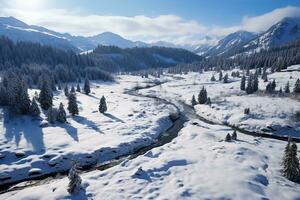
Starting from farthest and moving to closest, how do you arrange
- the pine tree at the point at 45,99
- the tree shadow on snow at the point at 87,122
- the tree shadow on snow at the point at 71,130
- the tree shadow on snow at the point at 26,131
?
1. the pine tree at the point at 45,99
2. the tree shadow on snow at the point at 87,122
3. the tree shadow on snow at the point at 71,130
4. the tree shadow on snow at the point at 26,131

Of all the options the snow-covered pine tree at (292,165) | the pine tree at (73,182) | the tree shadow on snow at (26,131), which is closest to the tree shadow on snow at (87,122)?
the tree shadow on snow at (26,131)

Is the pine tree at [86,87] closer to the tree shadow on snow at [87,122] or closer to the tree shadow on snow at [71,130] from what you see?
the tree shadow on snow at [87,122]

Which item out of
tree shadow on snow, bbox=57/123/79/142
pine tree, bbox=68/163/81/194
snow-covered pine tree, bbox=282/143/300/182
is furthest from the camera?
tree shadow on snow, bbox=57/123/79/142

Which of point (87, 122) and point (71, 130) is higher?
point (87, 122)

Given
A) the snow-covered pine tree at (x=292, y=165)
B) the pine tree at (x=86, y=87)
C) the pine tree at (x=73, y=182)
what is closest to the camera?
the pine tree at (x=73, y=182)

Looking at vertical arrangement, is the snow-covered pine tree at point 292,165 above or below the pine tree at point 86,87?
below

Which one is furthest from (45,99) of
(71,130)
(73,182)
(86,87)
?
(73,182)

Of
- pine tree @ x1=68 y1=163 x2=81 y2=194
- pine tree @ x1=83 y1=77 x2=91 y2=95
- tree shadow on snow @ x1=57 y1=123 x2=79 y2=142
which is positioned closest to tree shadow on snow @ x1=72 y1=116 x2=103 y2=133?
tree shadow on snow @ x1=57 y1=123 x2=79 y2=142

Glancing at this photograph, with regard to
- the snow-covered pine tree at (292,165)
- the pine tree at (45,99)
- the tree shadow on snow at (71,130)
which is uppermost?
the pine tree at (45,99)

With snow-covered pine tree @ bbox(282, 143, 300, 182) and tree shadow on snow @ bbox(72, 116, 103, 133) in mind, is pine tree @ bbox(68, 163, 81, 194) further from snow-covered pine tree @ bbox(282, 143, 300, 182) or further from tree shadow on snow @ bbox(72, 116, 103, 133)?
tree shadow on snow @ bbox(72, 116, 103, 133)

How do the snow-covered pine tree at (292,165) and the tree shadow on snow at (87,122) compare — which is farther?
the tree shadow on snow at (87,122)

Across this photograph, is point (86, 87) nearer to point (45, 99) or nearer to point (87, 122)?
point (45, 99)

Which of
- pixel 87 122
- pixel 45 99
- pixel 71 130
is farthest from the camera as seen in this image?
pixel 45 99
